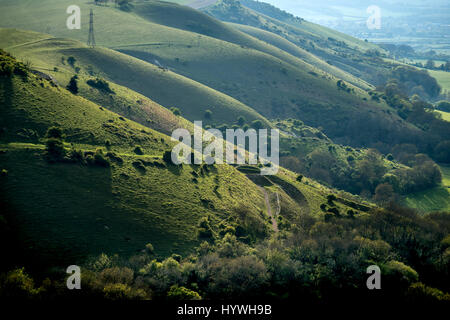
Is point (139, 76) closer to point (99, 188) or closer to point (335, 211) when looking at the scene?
point (99, 188)

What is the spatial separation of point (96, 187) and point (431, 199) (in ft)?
464

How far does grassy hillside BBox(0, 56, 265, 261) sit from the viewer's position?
214ft

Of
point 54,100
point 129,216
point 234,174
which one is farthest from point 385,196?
point 54,100

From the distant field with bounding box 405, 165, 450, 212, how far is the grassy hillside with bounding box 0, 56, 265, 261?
85.6 metres

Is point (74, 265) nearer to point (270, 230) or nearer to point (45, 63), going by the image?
point (270, 230)

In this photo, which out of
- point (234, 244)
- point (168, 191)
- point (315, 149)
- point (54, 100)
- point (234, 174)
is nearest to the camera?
point (234, 244)

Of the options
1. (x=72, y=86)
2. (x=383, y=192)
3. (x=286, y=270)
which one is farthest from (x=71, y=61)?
(x=383, y=192)

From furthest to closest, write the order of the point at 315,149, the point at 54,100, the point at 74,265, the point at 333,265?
1. the point at 315,149
2. the point at 54,100
3. the point at 333,265
4. the point at 74,265

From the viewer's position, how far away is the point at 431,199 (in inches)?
6270

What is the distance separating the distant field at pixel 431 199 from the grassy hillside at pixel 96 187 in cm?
8560

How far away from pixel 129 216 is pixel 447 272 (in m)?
65.3

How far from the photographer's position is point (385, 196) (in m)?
145

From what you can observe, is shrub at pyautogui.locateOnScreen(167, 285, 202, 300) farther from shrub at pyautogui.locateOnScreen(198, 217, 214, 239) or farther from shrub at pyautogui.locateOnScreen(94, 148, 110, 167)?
shrub at pyautogui.locateOnScreen(94, 148, 110, 167)

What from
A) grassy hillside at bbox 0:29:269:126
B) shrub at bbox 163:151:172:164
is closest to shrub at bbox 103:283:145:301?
shrub at bbox 163:151:172:164
